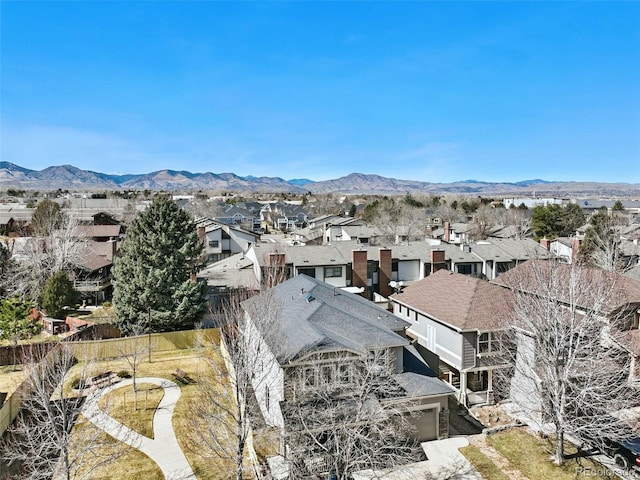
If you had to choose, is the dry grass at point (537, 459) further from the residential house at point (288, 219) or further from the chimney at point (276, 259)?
the residential house at point (288, 219)

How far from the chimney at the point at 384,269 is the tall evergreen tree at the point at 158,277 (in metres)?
17.1

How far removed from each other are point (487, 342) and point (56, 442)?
21755mm

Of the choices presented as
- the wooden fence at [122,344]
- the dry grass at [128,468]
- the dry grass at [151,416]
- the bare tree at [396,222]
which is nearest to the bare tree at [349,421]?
the dry grass at [151,416]

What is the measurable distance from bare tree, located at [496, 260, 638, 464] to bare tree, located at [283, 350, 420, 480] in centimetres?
634

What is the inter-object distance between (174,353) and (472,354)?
67.8ft

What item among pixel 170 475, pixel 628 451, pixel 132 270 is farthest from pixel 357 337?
pixel 132 270

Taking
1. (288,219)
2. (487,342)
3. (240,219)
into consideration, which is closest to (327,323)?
(487,342)

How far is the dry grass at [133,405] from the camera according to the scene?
2183 cm

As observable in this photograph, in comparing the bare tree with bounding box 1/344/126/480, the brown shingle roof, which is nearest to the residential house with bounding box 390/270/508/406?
the brown shingle roof

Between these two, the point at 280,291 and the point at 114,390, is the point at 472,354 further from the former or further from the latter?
the point at 114,390

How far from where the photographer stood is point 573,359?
18.2 m

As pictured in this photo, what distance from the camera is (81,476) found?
57.6ft

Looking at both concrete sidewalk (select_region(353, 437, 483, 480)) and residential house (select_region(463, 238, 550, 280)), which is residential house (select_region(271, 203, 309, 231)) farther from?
concrete sidewalk (select_region(353, 437, 483, 480))

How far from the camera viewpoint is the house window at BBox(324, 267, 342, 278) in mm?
40556
